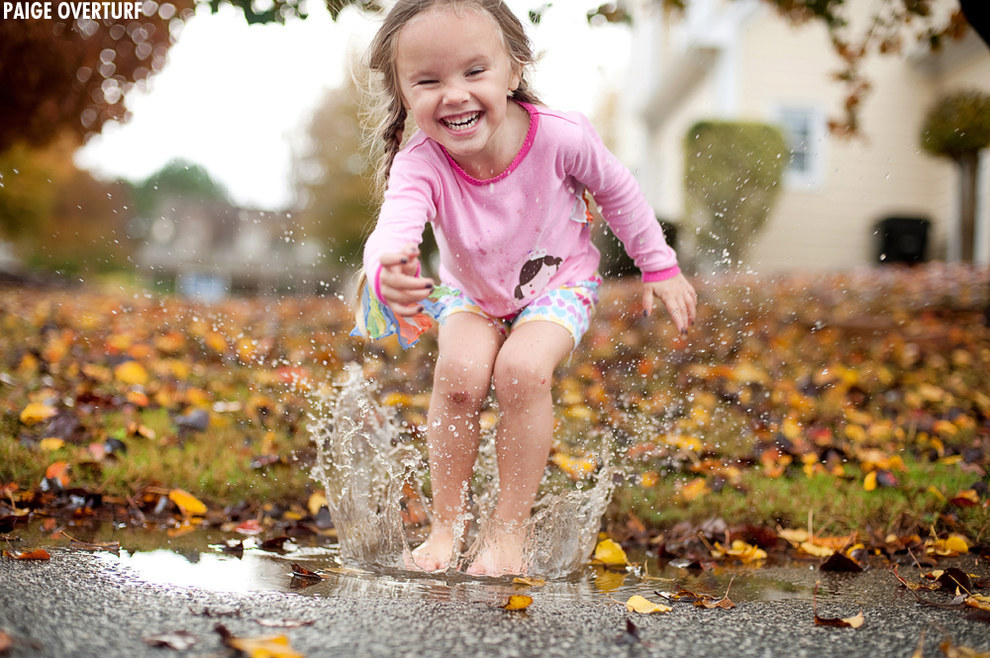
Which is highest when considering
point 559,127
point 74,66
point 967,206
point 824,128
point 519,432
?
point 824,128

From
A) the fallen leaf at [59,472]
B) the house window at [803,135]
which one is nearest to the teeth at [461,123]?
the fallen leaf at [59,472]

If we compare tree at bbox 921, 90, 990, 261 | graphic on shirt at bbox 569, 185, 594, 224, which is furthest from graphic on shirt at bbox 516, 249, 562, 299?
tree at bbox 921, 90, 990, 261

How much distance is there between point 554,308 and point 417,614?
0.99 m

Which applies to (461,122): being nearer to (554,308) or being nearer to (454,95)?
(454,95)

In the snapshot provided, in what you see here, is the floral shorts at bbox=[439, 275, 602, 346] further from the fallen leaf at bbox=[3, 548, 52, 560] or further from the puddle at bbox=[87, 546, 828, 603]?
the fallen leaf at bbox=[3, 548, 52, 560]

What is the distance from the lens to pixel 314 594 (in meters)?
1.70

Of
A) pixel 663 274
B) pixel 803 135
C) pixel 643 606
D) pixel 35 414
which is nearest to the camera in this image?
pixel 643 606

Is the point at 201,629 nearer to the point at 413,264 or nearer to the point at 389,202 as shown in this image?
the point at 413,264

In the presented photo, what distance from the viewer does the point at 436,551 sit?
82.9 inches

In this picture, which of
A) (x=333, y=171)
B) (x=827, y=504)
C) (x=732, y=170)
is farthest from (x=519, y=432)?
(x=333, y=171)

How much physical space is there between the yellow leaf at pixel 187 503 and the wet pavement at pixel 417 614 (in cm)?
44

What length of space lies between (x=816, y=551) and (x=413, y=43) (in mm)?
1719

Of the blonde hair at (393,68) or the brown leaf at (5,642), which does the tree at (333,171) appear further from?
the brown leaf at (5,642)

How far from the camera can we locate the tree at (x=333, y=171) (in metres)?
22.2
